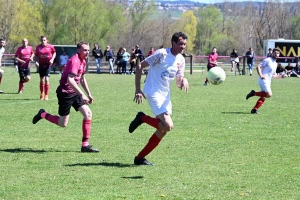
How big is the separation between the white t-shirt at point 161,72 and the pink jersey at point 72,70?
1.58m

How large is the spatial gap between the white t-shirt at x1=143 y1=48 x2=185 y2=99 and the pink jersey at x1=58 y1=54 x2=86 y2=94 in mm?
1579

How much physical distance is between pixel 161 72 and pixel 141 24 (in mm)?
70472

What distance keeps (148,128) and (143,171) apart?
437 cm

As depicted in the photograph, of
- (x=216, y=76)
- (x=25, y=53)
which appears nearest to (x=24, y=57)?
(x=25, y=53)

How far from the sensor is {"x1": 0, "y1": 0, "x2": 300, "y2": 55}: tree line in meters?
62.3

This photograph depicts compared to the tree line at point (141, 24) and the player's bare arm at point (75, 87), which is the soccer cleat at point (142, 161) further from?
the tree line at point (141, 24)

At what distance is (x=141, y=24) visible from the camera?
257 feet

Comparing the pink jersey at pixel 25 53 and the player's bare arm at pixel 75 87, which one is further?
the pink jersey at pixel 25 53

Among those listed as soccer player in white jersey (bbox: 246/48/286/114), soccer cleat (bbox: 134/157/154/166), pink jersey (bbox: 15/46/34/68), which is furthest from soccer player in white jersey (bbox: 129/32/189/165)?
pink jersey (bbox: 15/46/34/68)

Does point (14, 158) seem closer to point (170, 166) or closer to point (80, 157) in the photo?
point (80, 157)

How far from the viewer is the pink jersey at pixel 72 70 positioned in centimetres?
953

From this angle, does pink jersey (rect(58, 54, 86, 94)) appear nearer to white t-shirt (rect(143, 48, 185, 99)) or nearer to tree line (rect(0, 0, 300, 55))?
white t-shirt (rect(143, 48, 185, 99))

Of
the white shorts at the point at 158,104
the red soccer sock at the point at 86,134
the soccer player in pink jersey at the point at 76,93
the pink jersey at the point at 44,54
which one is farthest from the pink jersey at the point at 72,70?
the pink jersey at the point at 44,54

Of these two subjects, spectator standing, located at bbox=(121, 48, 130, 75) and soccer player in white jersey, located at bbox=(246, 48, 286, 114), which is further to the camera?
spectator standing, located at bbox=(121, 48, 130, 75)
